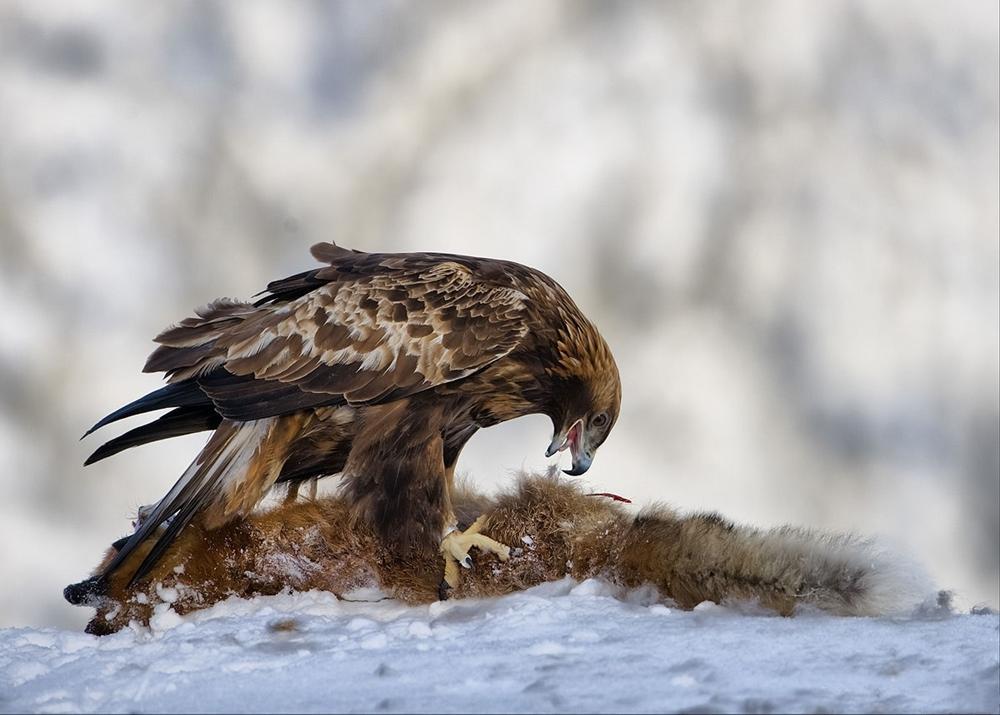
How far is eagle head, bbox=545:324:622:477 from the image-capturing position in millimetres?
6809

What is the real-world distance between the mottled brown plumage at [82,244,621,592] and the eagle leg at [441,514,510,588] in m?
0.30

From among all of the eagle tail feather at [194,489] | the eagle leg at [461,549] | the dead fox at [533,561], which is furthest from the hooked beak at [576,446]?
the eagle tail feather at [194,489]

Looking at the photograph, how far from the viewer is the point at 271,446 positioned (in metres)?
6.40

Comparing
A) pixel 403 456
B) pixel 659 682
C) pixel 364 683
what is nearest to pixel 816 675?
pixel 659 682

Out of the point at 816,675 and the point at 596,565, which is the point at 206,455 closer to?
the point at 596,565

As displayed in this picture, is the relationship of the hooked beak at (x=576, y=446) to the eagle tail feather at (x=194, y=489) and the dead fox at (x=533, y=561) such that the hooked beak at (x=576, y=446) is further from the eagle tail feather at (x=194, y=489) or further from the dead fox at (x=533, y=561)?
the eagle tail feather at (x=194, y=489)

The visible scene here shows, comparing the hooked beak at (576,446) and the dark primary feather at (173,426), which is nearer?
the dark primary feather at (173,426)

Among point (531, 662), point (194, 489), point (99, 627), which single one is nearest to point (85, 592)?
point (99, 627)

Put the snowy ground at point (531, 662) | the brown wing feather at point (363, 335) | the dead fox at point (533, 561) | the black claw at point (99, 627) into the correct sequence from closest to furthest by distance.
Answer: the snowy ground at point (531, 662) < the dead fox at point (533, 561) < the black claw at point (99, 627) < the brown wing feather at point (363, 335)

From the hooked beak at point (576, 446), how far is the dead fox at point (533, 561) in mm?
931

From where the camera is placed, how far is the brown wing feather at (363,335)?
257 inches

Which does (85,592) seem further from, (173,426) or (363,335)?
(363,335)

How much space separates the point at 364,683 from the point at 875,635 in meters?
1.80

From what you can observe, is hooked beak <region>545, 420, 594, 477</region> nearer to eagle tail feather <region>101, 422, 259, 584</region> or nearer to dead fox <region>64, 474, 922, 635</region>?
dead fox <region>64, 474, 922, 635</region>
